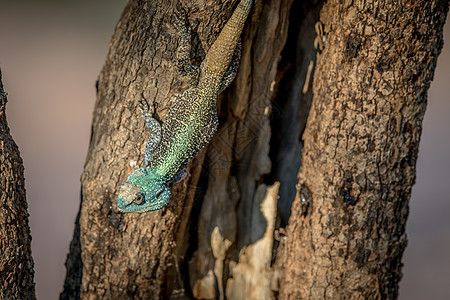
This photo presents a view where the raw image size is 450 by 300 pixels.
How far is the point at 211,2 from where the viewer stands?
8.32 feet

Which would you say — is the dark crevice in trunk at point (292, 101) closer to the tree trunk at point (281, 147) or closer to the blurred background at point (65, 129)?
the tree trunk at point (281, 147)

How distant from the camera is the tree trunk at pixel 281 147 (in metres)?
2.67

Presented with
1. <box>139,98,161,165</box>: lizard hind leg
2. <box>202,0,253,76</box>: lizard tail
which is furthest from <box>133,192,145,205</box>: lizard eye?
<box>202,0,253,76</box>: lizard tail

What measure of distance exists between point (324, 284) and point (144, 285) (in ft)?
4.37

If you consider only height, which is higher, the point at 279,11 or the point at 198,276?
the point at 279,11

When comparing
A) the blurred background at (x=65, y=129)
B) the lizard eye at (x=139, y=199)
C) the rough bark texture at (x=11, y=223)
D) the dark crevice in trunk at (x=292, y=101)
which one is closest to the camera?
the rough bark texture at (x=11, y=223)

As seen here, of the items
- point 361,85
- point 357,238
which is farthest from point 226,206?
point 361,85

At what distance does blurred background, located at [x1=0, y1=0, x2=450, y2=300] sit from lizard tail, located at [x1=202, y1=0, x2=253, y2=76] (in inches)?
135

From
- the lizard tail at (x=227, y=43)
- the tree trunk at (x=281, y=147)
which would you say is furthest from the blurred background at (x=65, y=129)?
the lizard tail at (x=227, y=43)

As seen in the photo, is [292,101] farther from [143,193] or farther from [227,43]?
[143,193]

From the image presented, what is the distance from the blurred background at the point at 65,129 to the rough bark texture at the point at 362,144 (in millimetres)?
2698

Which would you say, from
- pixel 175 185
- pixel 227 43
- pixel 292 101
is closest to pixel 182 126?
pixel 175 185

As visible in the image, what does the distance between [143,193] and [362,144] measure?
4.77ft

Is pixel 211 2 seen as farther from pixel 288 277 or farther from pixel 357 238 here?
pixel 288 277
